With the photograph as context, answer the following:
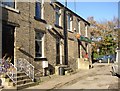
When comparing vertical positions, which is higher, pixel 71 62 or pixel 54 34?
pixel 54 34

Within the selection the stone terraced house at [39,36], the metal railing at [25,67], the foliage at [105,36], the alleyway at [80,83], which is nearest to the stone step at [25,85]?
the alleyway at [80,83]

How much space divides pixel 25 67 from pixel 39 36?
4.04 metres

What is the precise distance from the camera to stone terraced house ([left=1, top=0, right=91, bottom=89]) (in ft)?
54.4

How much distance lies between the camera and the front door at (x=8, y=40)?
16000 millimetres

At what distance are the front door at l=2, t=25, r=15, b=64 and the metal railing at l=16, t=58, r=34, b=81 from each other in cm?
52

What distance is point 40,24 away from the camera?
20.3m

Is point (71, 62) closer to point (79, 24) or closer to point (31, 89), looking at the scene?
point (79, 24)

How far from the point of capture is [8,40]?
53.9 feet

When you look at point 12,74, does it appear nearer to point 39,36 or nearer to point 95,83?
point 95,83

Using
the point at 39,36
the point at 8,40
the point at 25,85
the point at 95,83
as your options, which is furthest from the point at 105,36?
the point at 25,85

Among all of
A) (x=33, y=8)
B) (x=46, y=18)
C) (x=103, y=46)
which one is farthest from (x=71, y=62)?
(x=103, y=46)

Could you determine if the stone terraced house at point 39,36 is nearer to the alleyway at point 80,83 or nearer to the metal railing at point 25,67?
the metal railing at point 25,67

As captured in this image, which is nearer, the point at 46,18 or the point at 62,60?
the point at 46,18

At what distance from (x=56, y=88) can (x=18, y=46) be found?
3.81 metres
